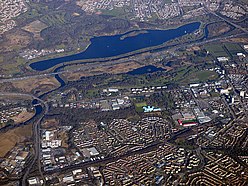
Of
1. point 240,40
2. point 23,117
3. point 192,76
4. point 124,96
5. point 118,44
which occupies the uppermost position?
point 240,40

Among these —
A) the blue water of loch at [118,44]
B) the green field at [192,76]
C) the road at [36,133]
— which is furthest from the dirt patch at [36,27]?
the green field at [192,76]

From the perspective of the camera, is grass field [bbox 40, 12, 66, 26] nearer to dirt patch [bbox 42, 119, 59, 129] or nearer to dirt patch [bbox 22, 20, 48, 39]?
dirt patch [bbox 22, 20, 48, 39]

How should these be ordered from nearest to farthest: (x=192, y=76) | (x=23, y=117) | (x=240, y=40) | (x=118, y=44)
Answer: (x=23, y=117) < (x=192, y=76) < (x=240, y=40) < (x=118, y=44)

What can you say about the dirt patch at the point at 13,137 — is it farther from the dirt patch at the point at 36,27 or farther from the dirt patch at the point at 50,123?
the dirt patch at the point at 36,27

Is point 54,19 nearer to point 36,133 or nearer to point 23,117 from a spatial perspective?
point 23,117

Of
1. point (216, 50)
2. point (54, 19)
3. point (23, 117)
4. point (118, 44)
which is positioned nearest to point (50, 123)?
point (23, 117)

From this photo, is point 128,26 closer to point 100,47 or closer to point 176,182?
point 100,47
